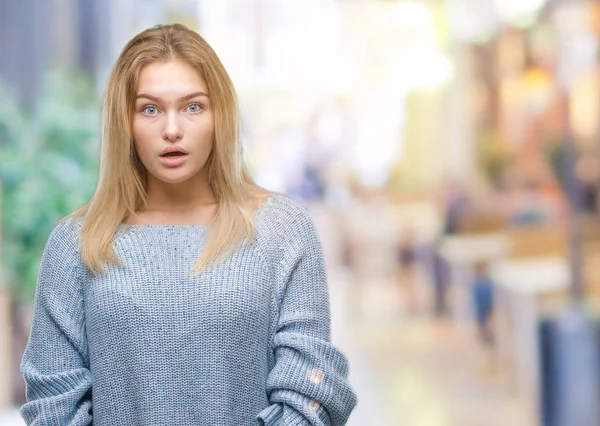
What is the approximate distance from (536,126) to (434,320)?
179 centimetres

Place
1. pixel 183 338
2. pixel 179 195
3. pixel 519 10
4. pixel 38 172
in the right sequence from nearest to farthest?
pixel 183 338, pixel 179 195, pixel 38 172, pixel 519 10

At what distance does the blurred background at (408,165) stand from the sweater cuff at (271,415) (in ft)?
8.86

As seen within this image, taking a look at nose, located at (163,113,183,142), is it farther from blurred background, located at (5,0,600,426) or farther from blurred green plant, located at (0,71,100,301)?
blurred green plant, located at (0,71,100,301)

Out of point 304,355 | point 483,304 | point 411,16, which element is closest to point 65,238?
point 304,355

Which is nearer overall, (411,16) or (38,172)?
(38,172)

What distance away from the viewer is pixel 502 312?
22.6 feet

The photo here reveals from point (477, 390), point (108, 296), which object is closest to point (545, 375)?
point (477, 390)

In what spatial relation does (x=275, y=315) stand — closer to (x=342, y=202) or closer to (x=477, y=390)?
(x=477, y=390)

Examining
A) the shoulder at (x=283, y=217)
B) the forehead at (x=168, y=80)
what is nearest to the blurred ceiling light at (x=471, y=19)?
the shoulder at (x=283, y=217)

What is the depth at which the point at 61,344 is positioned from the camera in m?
1.59

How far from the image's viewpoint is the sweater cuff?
5.03 ft

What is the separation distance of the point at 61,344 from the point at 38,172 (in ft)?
12.1

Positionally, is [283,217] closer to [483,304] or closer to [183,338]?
[183,338]

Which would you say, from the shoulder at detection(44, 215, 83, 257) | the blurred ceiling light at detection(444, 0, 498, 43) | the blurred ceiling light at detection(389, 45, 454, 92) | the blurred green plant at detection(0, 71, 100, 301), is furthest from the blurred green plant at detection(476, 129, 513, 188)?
the shoulder at detection(44, 215, 83, 257)
